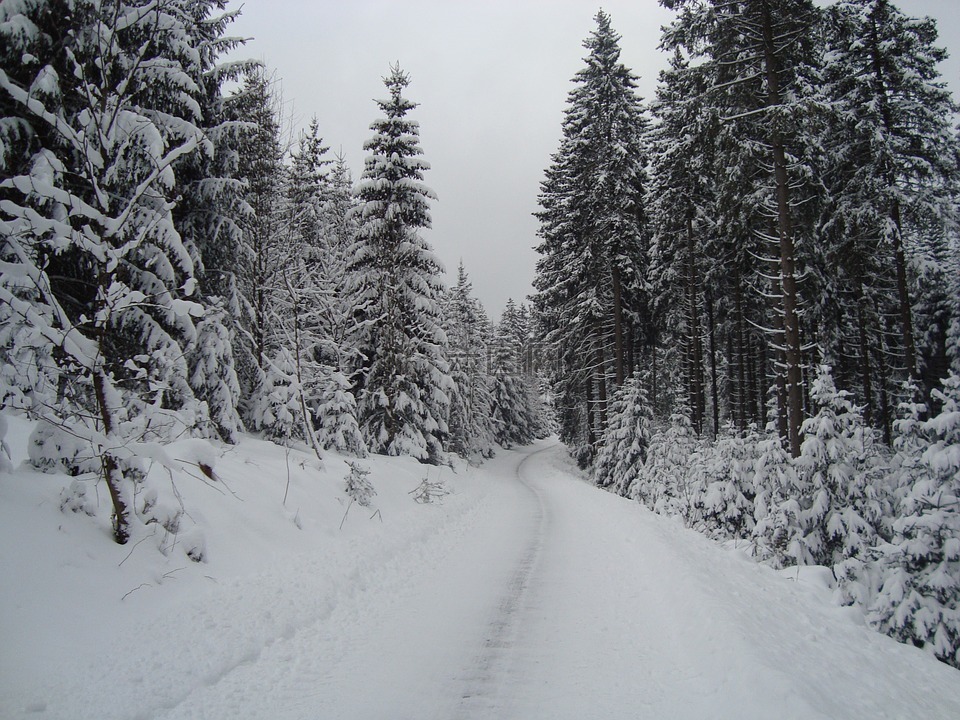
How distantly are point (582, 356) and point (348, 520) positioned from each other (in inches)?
817

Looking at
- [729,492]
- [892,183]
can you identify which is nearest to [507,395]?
[892,183]

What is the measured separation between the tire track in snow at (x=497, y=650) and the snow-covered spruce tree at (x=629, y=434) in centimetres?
1176

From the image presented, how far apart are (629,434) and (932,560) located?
13.4 metres

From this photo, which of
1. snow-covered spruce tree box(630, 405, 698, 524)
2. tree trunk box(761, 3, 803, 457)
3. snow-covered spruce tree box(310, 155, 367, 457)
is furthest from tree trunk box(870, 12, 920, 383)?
snow-covered spruce tree box(310, 155, 367, 457)

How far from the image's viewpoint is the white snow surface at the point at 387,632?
396 centimetres

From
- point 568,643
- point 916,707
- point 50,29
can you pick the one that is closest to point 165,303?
point 50,29

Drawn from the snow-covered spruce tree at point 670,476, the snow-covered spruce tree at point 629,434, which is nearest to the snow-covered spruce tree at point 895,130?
the snow-covered spruce tree at point 670,476

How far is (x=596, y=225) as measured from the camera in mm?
22906

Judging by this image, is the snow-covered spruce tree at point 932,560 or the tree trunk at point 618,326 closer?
the snow-covered spruce tree at point 932,560

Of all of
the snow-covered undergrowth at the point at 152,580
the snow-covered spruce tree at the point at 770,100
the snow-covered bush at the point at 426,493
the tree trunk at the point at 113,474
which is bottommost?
the snow-covered bush at the point at 426,493

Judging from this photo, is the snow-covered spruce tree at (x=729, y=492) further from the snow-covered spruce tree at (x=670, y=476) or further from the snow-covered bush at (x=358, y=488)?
Result: the snow-covered bush at (x=358, y=488)

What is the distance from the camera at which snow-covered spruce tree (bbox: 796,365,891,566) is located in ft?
29.2

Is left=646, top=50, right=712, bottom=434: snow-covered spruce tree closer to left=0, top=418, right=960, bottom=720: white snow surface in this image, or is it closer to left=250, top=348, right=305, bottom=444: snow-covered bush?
left=250, top=348, right=305, bottom=444: snow-covered bush

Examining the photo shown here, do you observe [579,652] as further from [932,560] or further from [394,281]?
[394,281]
